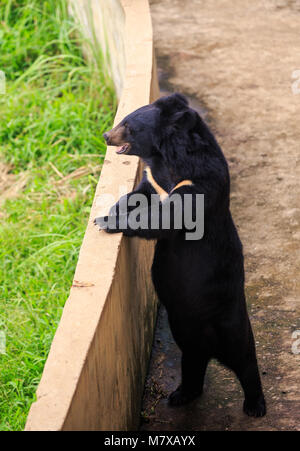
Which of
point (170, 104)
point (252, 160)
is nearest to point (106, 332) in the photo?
point (170, 104)

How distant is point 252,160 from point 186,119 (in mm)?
2642

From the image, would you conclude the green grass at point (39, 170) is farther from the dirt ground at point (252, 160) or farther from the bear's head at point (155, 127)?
the bear's head at point (155, 127)

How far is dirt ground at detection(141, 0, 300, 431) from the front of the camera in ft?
12.5

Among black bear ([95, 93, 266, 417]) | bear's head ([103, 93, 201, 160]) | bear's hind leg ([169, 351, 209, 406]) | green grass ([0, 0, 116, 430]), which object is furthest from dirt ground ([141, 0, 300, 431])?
bear's head ([103, 93, 201, 160])

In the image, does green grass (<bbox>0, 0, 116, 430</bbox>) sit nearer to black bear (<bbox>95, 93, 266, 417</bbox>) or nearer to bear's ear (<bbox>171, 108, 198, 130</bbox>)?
black bear (<bbox>95, 93, 266, 417</bbox>)

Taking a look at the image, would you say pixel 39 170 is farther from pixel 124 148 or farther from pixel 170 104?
pixel 170 104

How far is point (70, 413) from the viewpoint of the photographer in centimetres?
230

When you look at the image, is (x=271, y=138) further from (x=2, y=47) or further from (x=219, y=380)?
(x=2, y=47)

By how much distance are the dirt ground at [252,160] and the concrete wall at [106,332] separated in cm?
37

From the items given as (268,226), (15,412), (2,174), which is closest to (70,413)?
(15,412)

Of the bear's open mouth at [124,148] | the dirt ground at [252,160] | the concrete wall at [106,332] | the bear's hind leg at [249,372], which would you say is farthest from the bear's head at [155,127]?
the dirt ground at [252,160]

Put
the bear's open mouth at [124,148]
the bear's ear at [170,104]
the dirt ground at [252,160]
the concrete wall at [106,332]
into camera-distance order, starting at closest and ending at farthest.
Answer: the concrete wall at [106,332]
the bear's ear at [170,104]
the bear's open mouth at [124,148]
the dirt ground at [252,160]

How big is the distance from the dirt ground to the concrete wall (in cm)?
37

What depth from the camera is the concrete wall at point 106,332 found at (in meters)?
2.38
